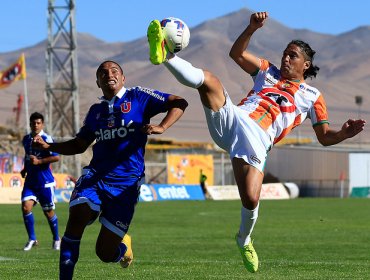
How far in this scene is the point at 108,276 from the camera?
12656 mm

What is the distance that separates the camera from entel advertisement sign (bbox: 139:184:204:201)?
53.7 m

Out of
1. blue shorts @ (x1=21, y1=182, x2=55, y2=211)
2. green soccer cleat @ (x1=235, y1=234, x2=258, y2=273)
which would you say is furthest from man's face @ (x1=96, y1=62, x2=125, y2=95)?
blue shorts @ (x1=21, y1=182, x2=55, y2=211)

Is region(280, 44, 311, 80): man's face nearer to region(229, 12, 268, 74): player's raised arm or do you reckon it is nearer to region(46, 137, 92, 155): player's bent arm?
region(229, 12, 268, 74): player's raised arm

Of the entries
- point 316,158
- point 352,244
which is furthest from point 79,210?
point 316,158

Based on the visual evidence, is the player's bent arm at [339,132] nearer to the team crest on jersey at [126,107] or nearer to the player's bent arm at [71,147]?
the team crest on jersey at [126,107]

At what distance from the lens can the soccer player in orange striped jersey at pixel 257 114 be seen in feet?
37.1

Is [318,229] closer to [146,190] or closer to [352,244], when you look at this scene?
→ [352,244]

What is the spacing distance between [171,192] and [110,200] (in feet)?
149

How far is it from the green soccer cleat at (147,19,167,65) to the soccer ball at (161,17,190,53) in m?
0.17

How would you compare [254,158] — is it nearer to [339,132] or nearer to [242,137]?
[242,137]

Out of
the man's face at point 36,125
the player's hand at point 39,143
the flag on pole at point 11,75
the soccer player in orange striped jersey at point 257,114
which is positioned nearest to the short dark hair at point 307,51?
the soccer player in orange striped jersey at point 257,114

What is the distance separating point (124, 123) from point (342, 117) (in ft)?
610

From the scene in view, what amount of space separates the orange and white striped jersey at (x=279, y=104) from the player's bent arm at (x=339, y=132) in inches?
4.0

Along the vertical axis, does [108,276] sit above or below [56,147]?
below
